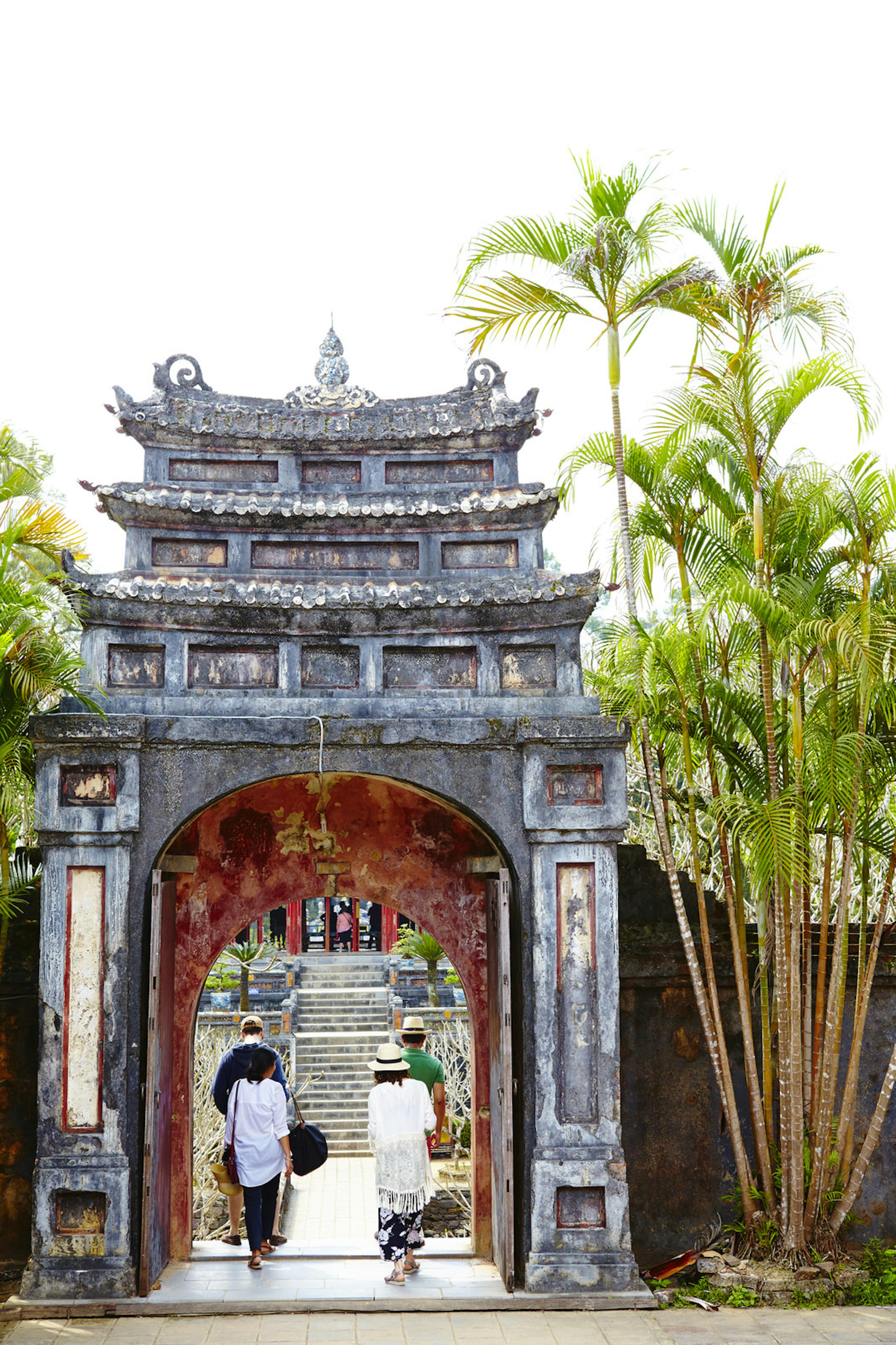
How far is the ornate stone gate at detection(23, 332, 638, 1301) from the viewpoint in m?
6.91

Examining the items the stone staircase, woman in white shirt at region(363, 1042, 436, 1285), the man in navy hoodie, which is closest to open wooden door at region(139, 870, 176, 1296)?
the man in navy hoodie

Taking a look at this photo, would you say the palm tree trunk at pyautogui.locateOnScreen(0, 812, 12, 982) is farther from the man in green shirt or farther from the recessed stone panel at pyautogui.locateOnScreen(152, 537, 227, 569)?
the man in green shirt

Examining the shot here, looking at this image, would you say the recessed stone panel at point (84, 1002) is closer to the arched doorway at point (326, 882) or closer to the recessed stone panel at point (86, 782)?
the recessed stone panel at point (86, 782)

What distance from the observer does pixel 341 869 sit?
341 inches

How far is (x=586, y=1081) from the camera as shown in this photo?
→ 7.08 meters

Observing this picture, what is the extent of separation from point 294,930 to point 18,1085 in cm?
1651

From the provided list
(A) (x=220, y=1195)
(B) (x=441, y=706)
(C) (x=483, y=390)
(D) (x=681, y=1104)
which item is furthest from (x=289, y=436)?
(A) (x=220, y=1195)

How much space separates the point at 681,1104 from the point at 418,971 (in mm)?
13582

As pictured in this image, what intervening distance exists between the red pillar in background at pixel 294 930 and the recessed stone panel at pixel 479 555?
16.5 m

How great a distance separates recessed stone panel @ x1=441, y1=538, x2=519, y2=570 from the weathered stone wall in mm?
3363

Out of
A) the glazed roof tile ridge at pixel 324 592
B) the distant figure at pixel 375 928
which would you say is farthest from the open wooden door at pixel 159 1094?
the distant figure at pixel 375 928

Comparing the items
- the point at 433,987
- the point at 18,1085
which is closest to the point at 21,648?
the point at 18,1085

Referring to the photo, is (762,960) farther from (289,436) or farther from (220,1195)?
(220,1195)

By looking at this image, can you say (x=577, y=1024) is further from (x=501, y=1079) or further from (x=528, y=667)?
(x=528, y=667)
